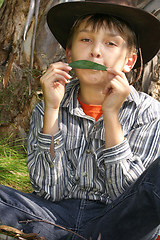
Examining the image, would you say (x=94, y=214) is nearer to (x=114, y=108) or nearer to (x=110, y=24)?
(x=114, y=108)

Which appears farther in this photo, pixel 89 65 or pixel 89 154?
pixel 89 154

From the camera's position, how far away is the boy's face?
2416 mm

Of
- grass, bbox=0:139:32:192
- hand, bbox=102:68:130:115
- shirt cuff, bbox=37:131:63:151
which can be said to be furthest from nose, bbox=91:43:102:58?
grass, bbox=0:139:32:192

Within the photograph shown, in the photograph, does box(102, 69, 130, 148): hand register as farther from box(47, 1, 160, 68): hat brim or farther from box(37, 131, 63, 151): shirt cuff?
box(47, 1, 160, 68): hat brim

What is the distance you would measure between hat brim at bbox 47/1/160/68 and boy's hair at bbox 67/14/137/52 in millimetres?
30

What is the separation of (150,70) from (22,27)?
4.67ft

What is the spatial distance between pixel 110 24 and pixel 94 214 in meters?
1.25

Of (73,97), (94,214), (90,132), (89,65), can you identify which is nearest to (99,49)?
(89,65)

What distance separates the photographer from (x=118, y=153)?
2246 mm

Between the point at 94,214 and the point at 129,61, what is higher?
the point at 129,61

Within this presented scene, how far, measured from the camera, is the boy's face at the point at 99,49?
242cm

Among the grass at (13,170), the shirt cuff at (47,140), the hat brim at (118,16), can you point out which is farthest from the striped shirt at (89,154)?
the grass at (13,170)

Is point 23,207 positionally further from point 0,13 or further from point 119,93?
point 0,13

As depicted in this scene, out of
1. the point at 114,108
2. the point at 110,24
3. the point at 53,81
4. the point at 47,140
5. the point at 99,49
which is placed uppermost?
the point at 110,24
